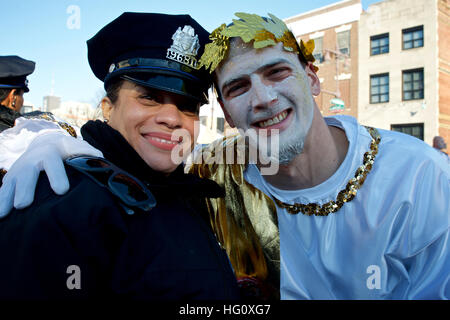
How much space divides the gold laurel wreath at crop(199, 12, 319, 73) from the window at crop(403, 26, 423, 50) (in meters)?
16.1

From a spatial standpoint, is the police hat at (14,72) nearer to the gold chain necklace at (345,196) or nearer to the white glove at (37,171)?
the white glove at (37,171)

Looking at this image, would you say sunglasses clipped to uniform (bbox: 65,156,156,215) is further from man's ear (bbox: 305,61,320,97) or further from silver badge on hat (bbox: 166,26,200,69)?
man's ear (bbox: 305,61,320,97)

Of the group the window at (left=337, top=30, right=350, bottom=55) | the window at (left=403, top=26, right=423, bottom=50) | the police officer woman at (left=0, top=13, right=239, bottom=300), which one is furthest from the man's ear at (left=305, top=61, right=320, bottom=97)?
the window at (left=337, top=30, right=350, bottom=55)

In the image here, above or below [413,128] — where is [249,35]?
below

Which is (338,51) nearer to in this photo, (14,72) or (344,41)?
(344,41)

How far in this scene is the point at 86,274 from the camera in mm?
1047

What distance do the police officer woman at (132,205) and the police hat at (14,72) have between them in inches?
65.8

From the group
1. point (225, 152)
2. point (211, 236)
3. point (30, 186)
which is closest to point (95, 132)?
point (30, 186)

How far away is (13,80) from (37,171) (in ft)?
7.85

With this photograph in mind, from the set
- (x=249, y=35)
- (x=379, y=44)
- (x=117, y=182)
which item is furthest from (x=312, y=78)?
(x=379, y=44)

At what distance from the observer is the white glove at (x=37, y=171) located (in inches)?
43.5

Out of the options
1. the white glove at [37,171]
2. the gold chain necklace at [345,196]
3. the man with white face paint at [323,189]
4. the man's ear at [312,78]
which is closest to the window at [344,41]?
the man's ear at [312,78]

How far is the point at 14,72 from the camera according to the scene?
3.06 metres
